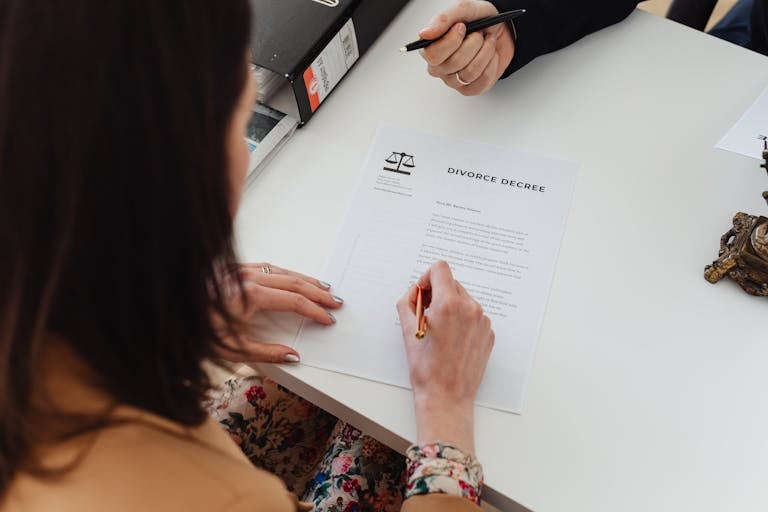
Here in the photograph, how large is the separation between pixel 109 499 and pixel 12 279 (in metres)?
0.16

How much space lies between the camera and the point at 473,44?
31.5 inches

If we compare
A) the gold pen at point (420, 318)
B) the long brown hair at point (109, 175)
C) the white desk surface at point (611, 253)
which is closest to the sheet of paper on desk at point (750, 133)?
the white desk surface at point (611, 253)

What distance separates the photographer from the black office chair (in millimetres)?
1069

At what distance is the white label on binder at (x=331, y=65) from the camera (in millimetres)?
806

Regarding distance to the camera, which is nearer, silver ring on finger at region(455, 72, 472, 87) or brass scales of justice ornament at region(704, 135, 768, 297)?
brass scales of justice ornament at region(704, 135, 768, 297)

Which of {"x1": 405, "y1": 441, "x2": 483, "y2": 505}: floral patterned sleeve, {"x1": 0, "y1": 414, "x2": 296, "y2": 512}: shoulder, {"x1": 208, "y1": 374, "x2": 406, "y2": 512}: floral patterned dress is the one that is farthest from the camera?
{"x1": 208, "y1": 374, "x2": 406, "y2": 512}: floral patterned dress

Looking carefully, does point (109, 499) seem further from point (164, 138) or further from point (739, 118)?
point (739, 118)

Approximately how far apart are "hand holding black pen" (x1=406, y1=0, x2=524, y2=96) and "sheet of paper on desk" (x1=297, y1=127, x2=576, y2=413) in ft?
0.27

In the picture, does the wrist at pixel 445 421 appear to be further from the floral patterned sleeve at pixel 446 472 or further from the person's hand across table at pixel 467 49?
the person's hand across table at pixel 467 49

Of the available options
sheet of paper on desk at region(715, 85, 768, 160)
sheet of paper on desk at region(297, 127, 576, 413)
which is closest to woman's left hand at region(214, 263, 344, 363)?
sheet of paper on desk at region(297, 127, 576, 413)

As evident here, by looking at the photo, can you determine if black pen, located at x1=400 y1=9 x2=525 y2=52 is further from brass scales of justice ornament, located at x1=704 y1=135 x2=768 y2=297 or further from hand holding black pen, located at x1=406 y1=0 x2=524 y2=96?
brass scales of justice ornament, located at x1=704 y1=135 x2=768 y2=297

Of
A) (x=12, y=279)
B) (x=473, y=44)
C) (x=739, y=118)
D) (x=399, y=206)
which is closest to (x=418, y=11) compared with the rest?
(x=473, y=44)

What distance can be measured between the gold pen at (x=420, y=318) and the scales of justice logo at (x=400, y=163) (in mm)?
181

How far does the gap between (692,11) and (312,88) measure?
0.69 metres
